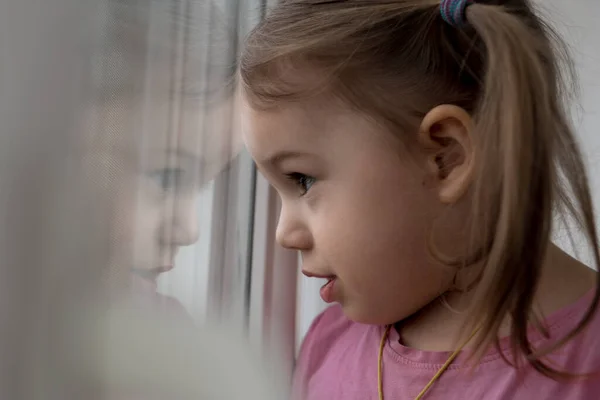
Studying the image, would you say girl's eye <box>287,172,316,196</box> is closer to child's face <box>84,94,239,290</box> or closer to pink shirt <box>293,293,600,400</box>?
child's face <box>84,94,239,290</box>

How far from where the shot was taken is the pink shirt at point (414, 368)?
553 millimetres

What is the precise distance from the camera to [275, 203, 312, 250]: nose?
605 millimetres

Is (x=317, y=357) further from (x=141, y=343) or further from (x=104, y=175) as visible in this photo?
(x=104, y=175)

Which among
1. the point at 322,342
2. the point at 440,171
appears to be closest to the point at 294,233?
the point at 440,171

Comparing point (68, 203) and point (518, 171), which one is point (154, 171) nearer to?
point (68, 203)

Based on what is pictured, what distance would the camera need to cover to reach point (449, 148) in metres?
0.56

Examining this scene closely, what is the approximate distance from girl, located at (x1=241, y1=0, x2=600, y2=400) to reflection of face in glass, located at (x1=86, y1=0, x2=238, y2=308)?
0.15ft

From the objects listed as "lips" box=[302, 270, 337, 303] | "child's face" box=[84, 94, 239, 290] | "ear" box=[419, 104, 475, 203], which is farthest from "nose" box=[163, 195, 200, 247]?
"ear" box=[419, 104, 475, 203]

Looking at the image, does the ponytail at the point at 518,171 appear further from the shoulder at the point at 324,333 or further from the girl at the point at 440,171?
the shoulder at the point at 324,333

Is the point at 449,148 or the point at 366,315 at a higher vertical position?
the point at 449,148

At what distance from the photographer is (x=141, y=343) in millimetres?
518

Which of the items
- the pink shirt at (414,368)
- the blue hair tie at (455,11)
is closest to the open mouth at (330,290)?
the pink shirt at (414,368)

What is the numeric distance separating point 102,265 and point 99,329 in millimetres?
49

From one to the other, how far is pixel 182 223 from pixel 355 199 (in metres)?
0.16
